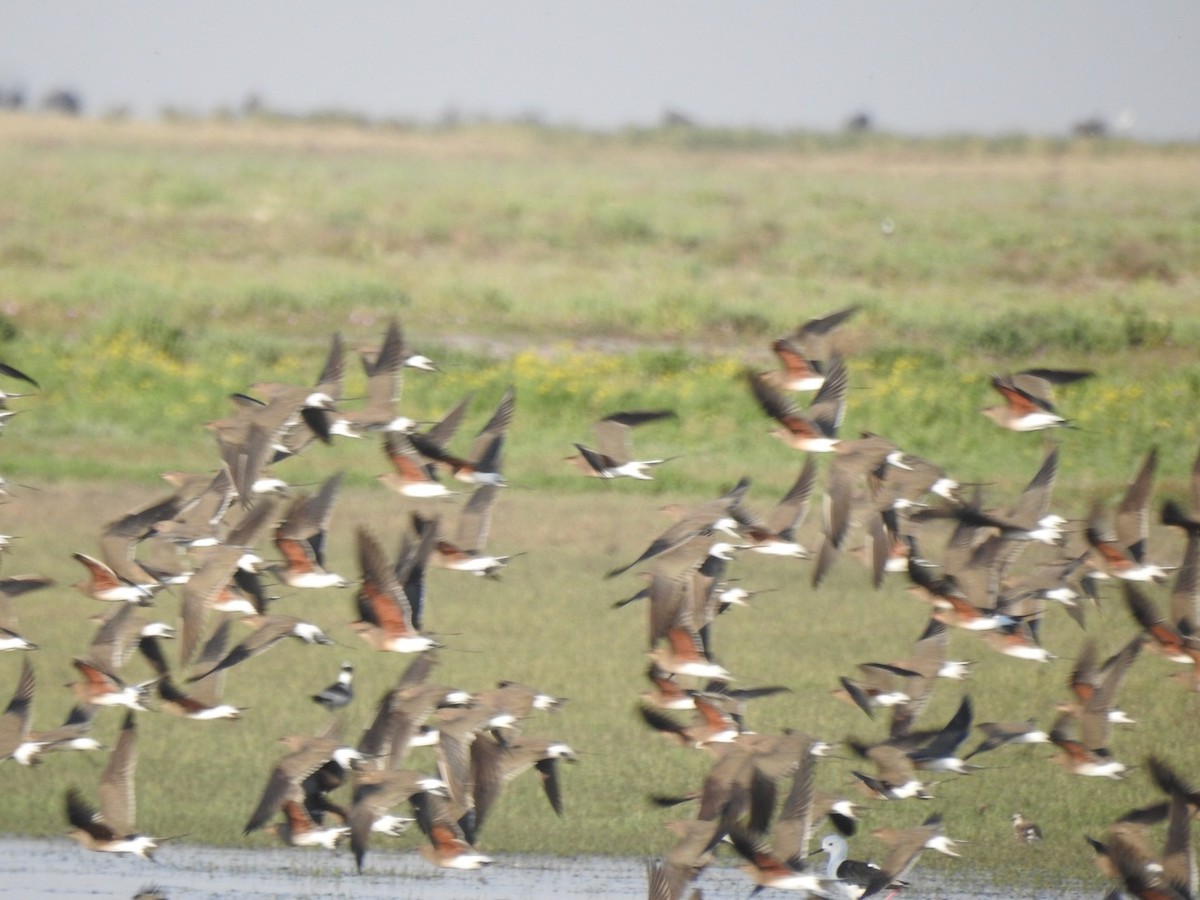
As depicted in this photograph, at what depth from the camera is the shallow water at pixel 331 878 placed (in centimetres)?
980

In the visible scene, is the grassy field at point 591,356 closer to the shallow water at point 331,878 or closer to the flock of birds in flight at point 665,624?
the shallow water at point 331,878

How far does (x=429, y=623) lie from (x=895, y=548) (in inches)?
204

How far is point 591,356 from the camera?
25.0 meters

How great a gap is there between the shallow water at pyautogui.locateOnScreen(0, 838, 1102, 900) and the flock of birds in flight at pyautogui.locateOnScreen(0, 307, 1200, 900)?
31 centimetres

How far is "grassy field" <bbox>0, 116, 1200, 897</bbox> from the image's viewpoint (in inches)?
473

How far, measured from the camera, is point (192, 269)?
1240 inches

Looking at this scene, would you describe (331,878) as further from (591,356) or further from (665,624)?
(591,356)

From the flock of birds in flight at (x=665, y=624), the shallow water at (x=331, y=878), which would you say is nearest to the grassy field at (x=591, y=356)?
the shallow water at (x=331, y=878)

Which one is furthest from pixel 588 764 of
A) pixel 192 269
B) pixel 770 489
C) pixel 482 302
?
pixel 192 269

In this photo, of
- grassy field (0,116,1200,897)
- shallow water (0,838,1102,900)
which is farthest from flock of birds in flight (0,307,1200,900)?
grassy field (0,116,1200,897)

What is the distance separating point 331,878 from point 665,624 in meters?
2.30

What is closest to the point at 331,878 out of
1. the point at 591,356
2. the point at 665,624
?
the point at 665,624

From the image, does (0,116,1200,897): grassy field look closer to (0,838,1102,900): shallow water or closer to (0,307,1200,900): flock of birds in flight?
(0,838,1102,900): shallow water

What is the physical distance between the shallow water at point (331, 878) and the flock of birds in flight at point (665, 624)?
31cm
